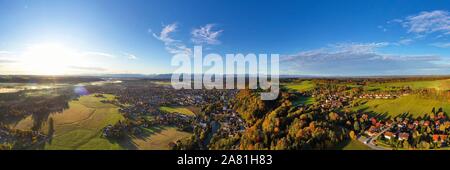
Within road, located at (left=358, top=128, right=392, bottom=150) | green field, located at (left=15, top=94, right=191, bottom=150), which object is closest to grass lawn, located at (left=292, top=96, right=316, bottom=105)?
road, located at (left=358, top=128, right=392, bottom=150)

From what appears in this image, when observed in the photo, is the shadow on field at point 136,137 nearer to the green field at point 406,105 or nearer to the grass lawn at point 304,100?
the grass lawn at point 304,100

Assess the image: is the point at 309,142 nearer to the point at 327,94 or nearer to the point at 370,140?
the point at 370,140

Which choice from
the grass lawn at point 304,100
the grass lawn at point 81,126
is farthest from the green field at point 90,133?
the grass lawn at point 304,100

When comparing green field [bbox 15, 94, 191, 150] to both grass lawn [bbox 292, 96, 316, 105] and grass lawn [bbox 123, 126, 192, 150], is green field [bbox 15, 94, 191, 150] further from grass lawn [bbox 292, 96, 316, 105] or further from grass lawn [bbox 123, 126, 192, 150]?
grass lawn [bbox 292, 96, 316, 105]

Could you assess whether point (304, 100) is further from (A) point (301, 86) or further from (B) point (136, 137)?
(B) point (136, 137)

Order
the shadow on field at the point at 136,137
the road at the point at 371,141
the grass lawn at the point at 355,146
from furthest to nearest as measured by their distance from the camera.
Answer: the shadow on field at the point at 136,137 → the grass lawn at the point at 355,146 → the road at the point at 371,141

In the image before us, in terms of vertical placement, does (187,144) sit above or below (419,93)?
below

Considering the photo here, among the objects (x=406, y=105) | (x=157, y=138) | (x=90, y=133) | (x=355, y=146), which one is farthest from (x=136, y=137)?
(x=406, y=105)
